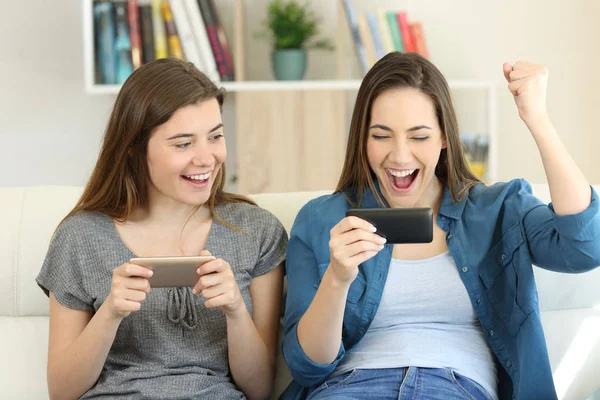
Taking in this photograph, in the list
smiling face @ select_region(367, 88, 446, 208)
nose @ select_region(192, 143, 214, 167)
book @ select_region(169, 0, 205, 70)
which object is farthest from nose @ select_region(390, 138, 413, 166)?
book @ select_region(169, 0, 205, 70)

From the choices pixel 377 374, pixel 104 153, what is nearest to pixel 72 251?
pixel 104 153

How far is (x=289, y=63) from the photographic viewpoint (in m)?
3.44

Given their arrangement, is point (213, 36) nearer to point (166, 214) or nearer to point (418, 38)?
A: point (418, 38)

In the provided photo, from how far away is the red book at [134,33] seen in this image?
11.0 ft

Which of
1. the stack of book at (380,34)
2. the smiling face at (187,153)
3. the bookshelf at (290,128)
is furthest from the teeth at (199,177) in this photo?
the stack of book at (380,34)

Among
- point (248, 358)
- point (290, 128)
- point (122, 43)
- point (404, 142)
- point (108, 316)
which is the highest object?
point (122, 43)

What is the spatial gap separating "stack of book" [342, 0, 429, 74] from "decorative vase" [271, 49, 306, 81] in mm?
227

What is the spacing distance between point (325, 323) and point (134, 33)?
2.12 meters

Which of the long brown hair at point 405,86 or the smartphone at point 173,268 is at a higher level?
the long brown hair at point 405,86

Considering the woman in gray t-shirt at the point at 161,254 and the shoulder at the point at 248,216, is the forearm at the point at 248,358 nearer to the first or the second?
the woman in gray t-shirt at the point at 161,254

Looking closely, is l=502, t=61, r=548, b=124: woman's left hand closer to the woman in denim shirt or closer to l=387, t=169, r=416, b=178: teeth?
the woman in denim shirt

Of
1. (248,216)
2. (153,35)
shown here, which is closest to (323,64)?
(153,35)

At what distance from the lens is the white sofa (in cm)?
188

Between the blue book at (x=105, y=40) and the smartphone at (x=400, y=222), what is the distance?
214 centimetres
